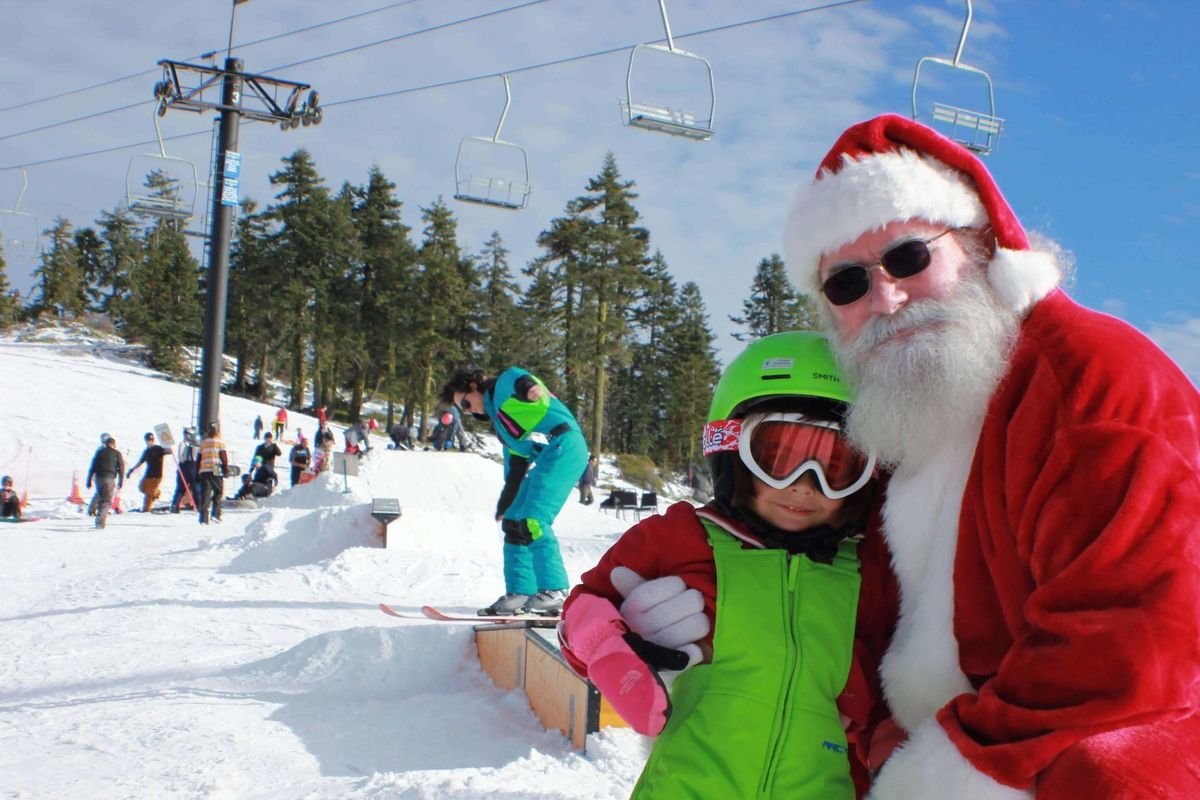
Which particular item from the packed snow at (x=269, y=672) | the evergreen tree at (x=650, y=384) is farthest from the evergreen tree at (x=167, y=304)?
the packed snow at (x=269, y=672)

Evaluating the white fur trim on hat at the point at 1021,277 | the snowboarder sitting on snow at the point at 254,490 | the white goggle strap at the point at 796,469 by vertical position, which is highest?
the white fur trim on hat at the point at 1021,277

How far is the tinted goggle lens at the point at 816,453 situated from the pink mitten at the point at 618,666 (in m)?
0.50

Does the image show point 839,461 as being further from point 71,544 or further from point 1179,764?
point 71,544

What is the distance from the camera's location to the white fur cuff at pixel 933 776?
4.58ft

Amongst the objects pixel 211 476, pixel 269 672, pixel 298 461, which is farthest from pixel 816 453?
pixel 298 461

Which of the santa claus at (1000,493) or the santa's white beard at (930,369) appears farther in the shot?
the santa's white beard at (930,369)

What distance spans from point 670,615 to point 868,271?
0.85 m

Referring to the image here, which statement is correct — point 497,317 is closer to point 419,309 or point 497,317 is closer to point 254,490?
point 419,309

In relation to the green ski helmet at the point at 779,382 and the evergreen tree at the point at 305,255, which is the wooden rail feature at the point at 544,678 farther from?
the evergreen tree at the point at 305,255

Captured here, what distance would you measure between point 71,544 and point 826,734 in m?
12.7

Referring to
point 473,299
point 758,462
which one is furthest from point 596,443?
point 758,462

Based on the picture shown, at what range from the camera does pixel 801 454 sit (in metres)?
2.07

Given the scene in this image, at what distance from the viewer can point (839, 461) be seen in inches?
81.0

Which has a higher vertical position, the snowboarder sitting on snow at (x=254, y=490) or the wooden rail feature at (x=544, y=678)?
the snowboarder sitting on snow at (x=254, y=490)
